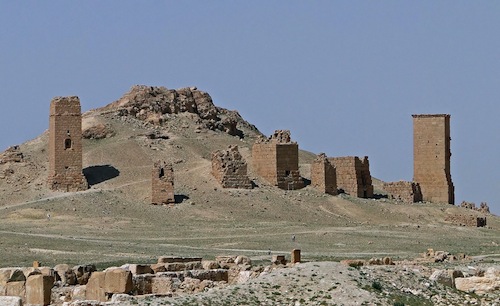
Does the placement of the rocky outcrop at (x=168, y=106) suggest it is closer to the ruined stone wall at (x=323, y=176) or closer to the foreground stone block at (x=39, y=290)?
the ruined stone wall at (x=323, y=176)

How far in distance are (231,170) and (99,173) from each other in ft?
20.4

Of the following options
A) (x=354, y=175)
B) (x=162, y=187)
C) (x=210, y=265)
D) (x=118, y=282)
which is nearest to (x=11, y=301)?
(x=118, y=282)

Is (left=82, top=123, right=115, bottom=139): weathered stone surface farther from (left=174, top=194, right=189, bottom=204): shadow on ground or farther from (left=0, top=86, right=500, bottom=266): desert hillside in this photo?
(left=174, top=194, right=189, bottom=204): shadow on ground

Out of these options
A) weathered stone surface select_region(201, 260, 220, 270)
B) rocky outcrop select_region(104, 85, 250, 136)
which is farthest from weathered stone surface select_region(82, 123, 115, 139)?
weathered stone surface select_region(201, 260, 220, 270)

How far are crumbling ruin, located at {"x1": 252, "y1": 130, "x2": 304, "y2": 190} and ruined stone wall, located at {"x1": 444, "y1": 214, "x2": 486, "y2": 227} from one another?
630 cm

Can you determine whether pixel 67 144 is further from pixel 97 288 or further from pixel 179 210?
pixel 97 288

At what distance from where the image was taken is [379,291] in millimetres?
22203

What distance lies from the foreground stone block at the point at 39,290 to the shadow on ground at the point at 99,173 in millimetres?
37549

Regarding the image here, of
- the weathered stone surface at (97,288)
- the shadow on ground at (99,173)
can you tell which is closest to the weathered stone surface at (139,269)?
the weathered stone surface at (97,288)

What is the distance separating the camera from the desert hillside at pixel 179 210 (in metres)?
44.4

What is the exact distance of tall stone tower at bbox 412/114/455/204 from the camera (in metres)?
64.5

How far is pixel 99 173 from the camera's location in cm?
6119

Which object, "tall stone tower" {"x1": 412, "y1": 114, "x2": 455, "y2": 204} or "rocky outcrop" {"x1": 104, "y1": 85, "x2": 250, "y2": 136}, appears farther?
"rocky outcrop" {"x1": 104, "y1": 85, "x2": 250, "y2": 136}

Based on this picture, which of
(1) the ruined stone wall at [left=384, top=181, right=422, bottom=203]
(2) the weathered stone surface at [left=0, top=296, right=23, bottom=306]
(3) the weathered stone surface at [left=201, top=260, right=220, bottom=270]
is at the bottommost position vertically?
(2) the weathered stone surface at [left=0, top=296, right=23, bottom=306]
